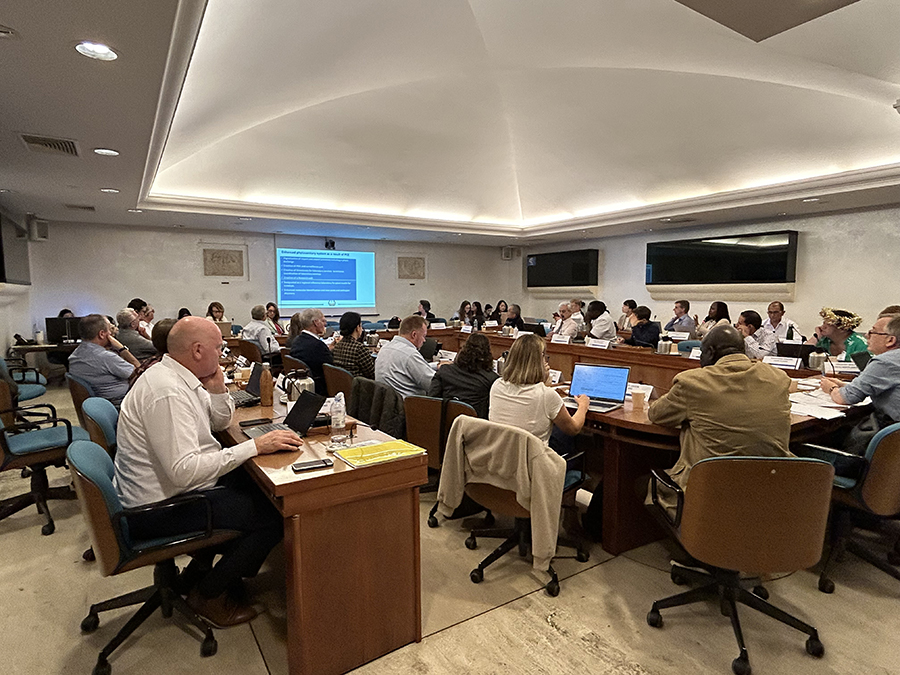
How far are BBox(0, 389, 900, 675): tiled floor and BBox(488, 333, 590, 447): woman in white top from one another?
756 mm

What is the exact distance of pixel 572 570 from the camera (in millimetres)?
2568

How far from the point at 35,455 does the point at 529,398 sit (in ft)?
9.67

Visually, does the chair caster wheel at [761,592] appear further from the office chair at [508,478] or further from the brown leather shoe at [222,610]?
the brown leather shoe at [222,610]

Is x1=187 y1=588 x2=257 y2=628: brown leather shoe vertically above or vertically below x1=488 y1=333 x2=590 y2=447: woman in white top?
below

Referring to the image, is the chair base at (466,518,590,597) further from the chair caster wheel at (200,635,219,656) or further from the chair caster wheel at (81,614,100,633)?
the chair caster wheel at (81,614,100,633)

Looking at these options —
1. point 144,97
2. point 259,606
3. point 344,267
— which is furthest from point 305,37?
point 344,267

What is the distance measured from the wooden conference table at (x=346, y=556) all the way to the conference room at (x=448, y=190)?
0.09 metres

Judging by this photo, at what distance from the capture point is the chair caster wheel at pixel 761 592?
231 centimetres

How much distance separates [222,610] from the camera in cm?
218

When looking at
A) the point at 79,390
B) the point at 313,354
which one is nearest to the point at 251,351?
the point at 313,354

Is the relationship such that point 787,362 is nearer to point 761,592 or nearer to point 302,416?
point 761,592

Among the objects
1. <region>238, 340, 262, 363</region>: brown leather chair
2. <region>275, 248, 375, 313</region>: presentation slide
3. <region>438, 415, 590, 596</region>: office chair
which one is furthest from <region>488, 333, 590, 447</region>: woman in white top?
<region>275, 248, 375, 313</region>: presentation slide

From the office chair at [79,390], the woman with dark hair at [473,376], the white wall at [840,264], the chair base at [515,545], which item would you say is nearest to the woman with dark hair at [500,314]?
the white wall at [840,264]

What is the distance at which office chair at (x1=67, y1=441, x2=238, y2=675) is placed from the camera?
5.60 feet
